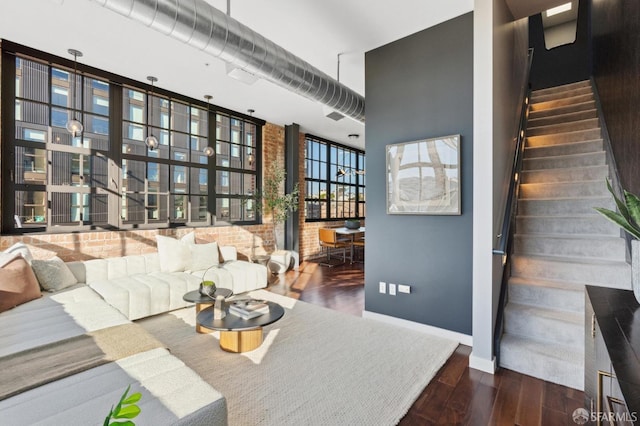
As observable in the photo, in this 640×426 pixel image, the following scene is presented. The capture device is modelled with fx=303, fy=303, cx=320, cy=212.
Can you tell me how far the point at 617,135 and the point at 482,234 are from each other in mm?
2082

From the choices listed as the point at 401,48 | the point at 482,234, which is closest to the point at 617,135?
the point at 482,234

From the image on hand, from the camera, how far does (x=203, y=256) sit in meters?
4.53

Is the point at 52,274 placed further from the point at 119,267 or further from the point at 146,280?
the point at 146,280

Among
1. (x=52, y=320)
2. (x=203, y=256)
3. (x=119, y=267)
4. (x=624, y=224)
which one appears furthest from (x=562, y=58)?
(x=52, y=320)

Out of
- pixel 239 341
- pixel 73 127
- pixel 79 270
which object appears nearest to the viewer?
pixel 239 341

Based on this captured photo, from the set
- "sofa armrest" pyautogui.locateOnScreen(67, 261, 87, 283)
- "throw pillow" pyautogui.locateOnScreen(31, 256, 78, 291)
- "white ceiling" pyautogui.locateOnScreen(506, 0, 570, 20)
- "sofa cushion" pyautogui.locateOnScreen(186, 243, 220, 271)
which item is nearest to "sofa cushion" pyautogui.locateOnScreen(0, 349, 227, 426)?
"throw pillow" pyautogui.locateOnScreen(31, 256, 78, 291)

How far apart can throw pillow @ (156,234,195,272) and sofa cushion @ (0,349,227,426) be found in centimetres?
262

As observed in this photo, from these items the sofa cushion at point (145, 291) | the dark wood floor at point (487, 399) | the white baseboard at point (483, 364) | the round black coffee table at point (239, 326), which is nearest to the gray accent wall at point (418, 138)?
the white baseboard at point (483, 364)

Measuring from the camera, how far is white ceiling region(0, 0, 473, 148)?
2.88 m

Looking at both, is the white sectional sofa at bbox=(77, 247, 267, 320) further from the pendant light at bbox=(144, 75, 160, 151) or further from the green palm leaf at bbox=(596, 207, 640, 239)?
the green palm leaf at bbox=(596, 207, 640, 239)

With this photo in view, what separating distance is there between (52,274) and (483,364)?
436 centimetres

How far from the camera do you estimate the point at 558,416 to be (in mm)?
1942

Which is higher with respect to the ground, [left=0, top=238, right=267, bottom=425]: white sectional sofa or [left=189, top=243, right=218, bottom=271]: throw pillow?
[left=189, top=243, right=218, bottom=271]: throw pillow

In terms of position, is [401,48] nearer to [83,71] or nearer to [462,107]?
[462,107]
